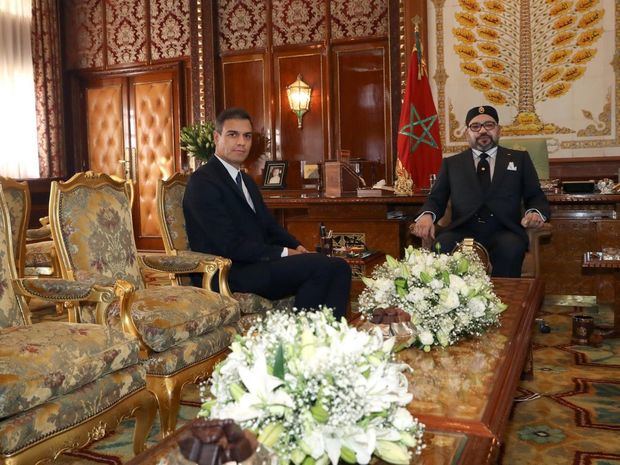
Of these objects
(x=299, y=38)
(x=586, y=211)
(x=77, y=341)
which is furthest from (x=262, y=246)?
(x=299, y=38)

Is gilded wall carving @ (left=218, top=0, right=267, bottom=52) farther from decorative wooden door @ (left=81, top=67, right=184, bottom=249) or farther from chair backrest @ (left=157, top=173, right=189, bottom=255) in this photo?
chair backrest @ (left=157, top=173, right=189, bottom=255)

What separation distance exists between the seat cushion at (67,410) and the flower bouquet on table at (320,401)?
0.81 meters

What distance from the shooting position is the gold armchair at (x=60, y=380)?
1820mm

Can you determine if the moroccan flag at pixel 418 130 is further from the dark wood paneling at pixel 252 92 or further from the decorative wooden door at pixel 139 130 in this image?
the decorative wooden door at pixel 139 130

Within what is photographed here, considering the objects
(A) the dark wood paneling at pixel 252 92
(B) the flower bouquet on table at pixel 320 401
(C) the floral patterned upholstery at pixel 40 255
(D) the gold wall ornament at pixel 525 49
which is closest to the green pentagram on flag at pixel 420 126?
(D) the gold wall ornament at pixel 525 49

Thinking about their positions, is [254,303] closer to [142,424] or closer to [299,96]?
[142,424]

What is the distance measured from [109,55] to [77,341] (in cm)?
761

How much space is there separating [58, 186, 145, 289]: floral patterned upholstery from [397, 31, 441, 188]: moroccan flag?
10.9ft

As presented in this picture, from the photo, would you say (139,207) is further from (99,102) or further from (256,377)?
(256,377)

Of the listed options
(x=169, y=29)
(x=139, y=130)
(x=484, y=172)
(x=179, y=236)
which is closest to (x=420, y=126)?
(x=484, y=172)

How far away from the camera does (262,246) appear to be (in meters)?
3.36

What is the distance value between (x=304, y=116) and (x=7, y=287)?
19.1 feet

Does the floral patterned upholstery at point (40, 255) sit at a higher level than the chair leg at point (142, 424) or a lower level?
higher

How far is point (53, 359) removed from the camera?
77.5 inches
